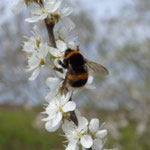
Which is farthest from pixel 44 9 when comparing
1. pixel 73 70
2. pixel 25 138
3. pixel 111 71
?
pixel 25 138

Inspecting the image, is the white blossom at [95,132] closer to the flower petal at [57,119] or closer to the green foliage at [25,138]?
the flower petal at [57,119]

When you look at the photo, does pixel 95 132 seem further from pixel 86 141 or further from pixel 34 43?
pixel 34 43

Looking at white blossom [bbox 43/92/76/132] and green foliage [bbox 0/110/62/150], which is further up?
green foliage [bbox 0/110/62/150]

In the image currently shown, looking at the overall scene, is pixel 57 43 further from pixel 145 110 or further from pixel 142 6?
pixel 142 6

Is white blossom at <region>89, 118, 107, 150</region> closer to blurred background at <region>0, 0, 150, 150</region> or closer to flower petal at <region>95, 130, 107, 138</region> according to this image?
flower petal at <region>95, 130, 107, 138</region>

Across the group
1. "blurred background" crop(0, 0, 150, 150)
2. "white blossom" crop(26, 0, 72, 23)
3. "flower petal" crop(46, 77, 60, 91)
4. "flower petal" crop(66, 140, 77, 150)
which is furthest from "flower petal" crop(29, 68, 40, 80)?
"blurred background" crop(0, 0, 150, 150)

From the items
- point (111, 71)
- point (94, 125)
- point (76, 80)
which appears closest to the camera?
point (76, 80)

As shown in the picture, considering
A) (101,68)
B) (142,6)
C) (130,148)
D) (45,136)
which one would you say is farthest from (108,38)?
(101,68)

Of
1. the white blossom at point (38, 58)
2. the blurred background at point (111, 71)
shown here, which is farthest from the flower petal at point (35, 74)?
the blurred background at point (111, 71)
